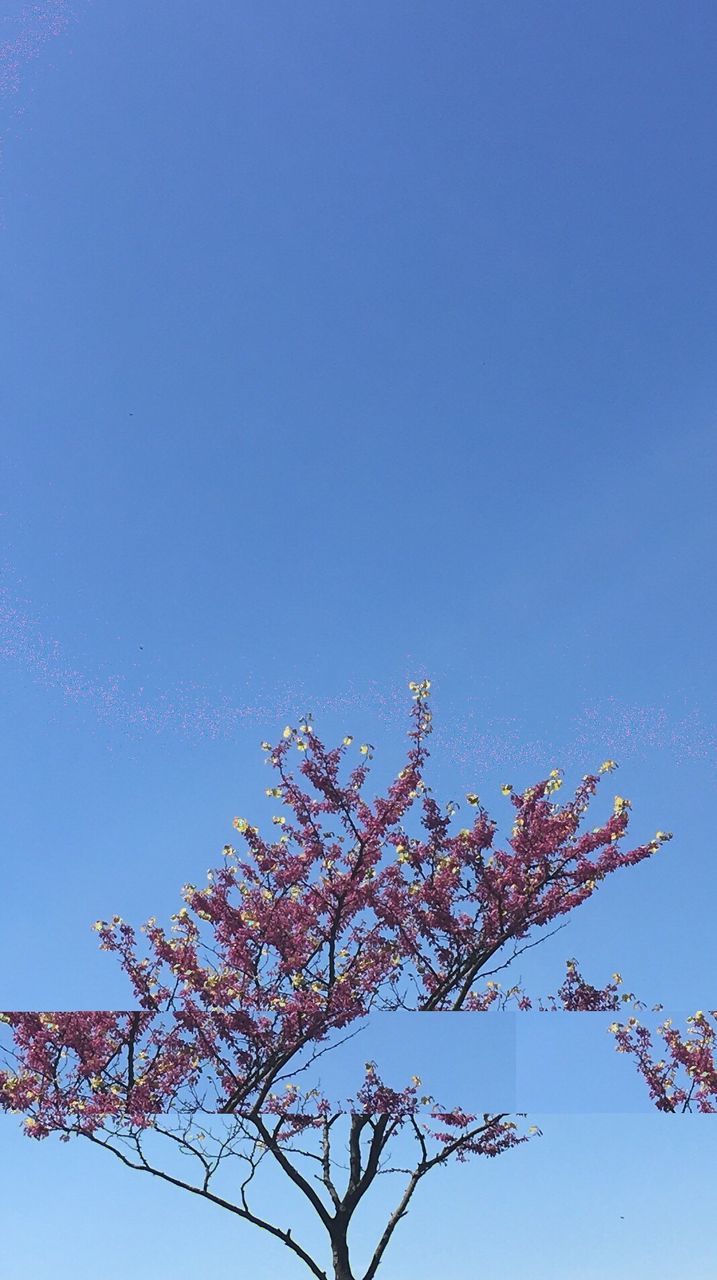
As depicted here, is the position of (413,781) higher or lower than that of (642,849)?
higher

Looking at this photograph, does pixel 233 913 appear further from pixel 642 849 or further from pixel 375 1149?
pixel 642 849

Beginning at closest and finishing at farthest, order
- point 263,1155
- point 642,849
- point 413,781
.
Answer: point 263,1155
point 642,849
point 413,781

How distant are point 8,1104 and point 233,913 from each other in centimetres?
136

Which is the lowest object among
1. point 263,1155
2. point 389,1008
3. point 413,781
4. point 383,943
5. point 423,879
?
point 263,1155

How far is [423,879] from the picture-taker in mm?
5203

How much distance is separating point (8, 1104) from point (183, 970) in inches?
39.8

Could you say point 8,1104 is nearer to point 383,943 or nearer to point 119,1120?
point 119,1120

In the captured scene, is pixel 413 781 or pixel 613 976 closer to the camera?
pixel 613 976


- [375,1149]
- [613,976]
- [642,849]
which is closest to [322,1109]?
[375,1149]

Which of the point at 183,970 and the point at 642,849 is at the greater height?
the point at 642,849

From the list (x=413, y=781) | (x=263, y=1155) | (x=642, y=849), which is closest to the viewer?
(x=263, y=1155)

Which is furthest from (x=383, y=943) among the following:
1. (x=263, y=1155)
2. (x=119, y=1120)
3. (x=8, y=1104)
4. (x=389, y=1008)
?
(x=8, y=1104)

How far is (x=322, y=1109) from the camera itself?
4734 millimetres

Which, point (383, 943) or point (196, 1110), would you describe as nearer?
point (196, 1110)
